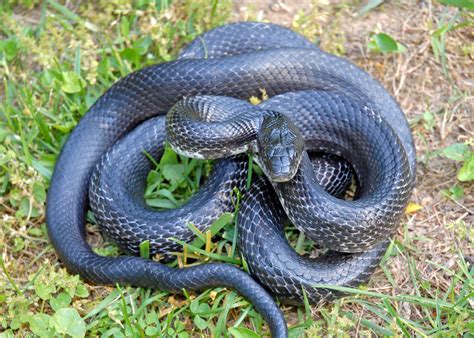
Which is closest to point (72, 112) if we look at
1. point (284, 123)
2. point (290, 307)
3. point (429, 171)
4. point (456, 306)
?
point (284, 123)

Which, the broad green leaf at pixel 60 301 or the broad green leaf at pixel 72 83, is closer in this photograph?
the broad green leaf at pixel 60 301

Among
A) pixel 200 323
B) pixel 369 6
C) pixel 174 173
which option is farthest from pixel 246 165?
pixel 369 6

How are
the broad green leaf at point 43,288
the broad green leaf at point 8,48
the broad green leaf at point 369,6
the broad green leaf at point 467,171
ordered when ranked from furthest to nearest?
1. the broad green leaf at point 369,6
2. the broad green leaf at point 8,48
3. the broad green leaf at point 467,171
4. the broad green leaf at point 43,288

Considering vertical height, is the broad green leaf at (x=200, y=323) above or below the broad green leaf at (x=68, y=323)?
below

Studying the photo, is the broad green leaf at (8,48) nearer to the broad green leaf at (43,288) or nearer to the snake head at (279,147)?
the broad green leaf at (43,288)

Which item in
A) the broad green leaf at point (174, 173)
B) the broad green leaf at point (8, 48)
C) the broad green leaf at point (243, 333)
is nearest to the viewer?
the broad green leaf at point (243, 333)

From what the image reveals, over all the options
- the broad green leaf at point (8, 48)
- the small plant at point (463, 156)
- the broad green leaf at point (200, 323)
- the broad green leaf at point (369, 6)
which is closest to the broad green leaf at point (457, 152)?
the small plant at point (463, 156)

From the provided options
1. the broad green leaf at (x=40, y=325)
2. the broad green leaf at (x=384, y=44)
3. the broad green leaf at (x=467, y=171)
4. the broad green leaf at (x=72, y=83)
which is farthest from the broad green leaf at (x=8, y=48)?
the broad green leaf at (x=467, y=171)

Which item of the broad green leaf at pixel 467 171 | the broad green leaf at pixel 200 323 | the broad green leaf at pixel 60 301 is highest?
the broad green leaf at pixel 60 301

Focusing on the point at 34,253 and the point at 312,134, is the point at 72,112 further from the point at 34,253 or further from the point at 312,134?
the point at 312,134

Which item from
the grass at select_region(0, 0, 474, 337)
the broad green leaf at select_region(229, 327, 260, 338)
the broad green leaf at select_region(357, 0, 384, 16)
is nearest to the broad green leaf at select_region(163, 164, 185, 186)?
the grass at select_region(0, 0, 474, 337)
